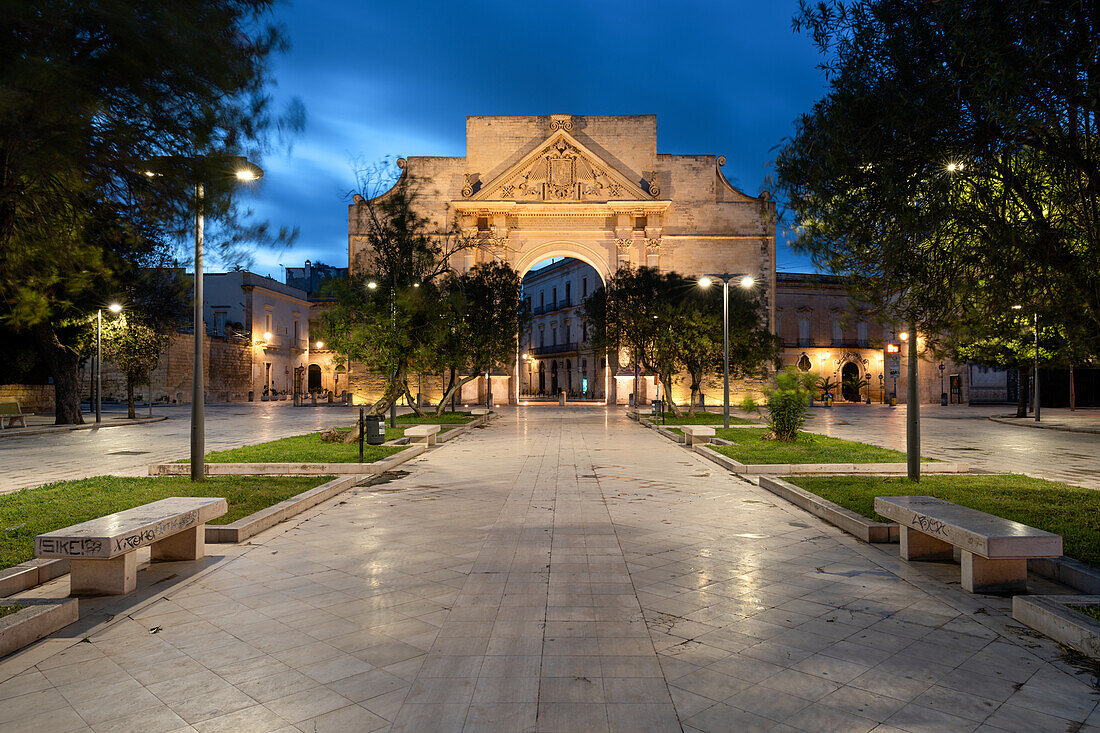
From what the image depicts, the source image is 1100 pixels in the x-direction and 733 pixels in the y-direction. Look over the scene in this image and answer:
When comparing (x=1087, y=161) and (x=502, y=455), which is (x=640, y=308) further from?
(x=1087, y=161)

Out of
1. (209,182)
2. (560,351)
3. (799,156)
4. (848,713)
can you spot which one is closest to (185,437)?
(209,182)

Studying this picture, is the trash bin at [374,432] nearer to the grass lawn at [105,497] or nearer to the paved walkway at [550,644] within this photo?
the grass lawn at [105,497]

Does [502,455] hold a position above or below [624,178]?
below

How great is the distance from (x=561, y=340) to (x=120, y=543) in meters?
62.3

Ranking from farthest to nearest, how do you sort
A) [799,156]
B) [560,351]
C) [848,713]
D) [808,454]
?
[560,351] < [808,454] < [799,156] < [848,713]

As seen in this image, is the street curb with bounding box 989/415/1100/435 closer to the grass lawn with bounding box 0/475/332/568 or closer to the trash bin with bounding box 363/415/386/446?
the trash bin with bounding box 363/415/386/446

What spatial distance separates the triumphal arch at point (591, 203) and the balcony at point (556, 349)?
19.1 metres

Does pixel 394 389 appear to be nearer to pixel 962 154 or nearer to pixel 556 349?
pixel 962 154

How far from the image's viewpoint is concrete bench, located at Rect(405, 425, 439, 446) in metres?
16.8

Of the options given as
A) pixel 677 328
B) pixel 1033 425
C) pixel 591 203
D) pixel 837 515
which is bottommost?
pixel 1033 425

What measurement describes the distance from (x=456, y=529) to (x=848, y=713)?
16.2ft

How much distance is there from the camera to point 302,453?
13234 mm

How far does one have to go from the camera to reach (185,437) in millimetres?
20750

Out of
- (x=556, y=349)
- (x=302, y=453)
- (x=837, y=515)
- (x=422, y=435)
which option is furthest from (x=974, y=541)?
(x=556, y=349)
